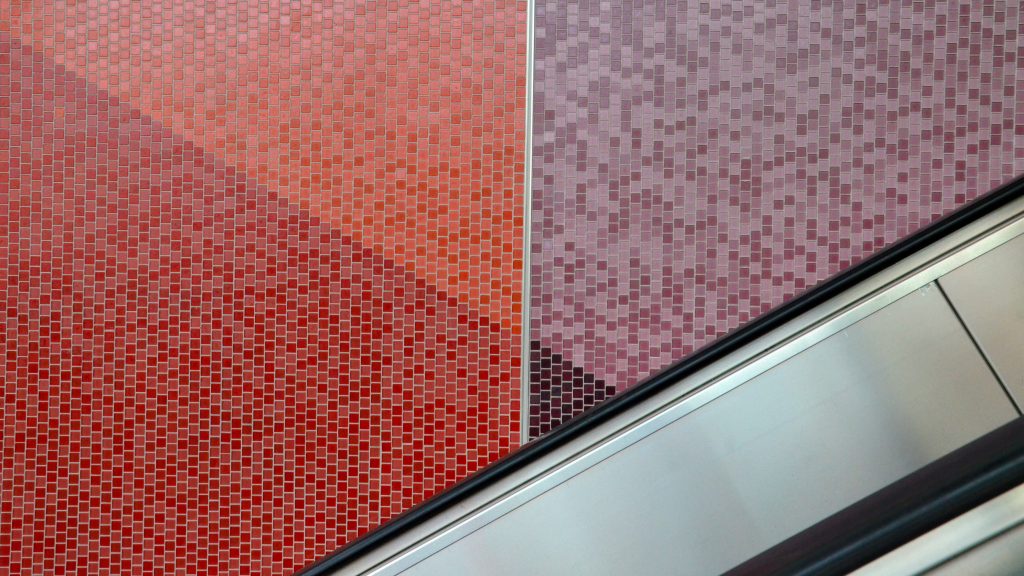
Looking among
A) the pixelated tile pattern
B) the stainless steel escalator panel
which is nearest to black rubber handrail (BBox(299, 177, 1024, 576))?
the stainless steel escalator panel

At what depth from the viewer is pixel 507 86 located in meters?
2.80

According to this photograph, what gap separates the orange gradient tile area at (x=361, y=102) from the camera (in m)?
2.80

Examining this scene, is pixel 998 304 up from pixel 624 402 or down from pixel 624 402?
down

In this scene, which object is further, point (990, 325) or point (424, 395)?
point (424, 395)

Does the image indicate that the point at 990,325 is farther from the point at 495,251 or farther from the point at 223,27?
the point at 223,27

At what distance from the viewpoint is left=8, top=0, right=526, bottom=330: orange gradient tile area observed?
280 centimetres

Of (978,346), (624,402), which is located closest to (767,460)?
(624,402)

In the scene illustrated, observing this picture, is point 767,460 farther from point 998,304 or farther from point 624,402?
point 998,304

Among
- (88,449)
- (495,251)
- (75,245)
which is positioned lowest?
(495,251)

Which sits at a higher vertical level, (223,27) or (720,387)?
(223,27)

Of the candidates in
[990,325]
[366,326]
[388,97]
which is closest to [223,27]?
[388,97]

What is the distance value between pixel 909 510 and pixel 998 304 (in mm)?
1114

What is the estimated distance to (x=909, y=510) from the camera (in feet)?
1.50

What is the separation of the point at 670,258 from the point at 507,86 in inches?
34.5
